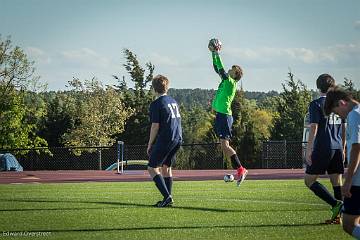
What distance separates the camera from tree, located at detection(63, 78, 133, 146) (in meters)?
57.2

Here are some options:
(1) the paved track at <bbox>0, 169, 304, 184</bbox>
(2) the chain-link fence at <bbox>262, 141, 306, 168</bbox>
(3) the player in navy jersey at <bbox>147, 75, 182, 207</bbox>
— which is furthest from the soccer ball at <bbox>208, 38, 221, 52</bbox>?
(2) the chain-link fence at <bbox>262, 141, 306, 168</bbox>

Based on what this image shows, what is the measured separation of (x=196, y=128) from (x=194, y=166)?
162 ft

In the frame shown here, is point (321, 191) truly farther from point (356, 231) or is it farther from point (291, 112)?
point (291, 112)

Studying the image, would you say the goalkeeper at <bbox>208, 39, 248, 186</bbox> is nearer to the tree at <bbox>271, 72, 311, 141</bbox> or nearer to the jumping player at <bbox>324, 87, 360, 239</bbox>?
the jumping player at <bbox>324, 87, 360, 239</bbox>

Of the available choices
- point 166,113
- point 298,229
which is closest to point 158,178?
point 166,113

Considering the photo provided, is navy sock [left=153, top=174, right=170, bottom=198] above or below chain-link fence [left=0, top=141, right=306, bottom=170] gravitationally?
above

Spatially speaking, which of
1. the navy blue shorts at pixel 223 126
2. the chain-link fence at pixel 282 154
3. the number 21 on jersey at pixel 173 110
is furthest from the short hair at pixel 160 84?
the chain-link fence at pixel 282 154

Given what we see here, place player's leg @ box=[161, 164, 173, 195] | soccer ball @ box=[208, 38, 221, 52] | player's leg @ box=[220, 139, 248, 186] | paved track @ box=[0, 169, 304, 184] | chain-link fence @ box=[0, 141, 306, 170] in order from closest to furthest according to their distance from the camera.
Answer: player's leg @ box=[161, 164, 173, 195], soccer ball @ box=[208, 38, 221, 52], player's leg @ box=[220, 139, 248, 186], paved track @ box=[0, 169, 304, 184], chain-link fence @ box=[0, 141, 306, 170]

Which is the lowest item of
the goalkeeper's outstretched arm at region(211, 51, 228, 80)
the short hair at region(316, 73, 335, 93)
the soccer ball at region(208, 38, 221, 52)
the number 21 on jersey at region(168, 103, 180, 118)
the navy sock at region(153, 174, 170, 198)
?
the navy sock at region(153, 174, 170, 198)

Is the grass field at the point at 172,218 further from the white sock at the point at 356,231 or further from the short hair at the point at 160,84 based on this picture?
→ the short hair at the point at 160,84

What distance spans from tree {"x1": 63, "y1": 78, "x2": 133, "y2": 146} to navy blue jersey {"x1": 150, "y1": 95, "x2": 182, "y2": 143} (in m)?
45.8

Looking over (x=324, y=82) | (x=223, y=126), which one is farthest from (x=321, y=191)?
(x=223, y=126)

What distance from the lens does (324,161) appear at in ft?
31.0

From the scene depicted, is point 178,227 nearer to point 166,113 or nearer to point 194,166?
point 166,113
